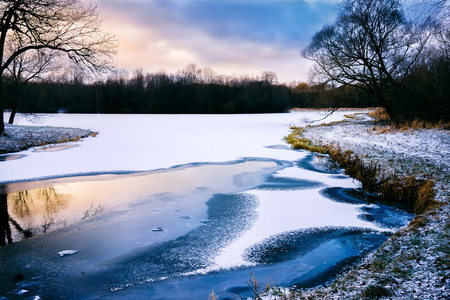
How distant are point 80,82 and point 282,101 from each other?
191 ft

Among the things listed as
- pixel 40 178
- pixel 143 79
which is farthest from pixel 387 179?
pixel 143 79

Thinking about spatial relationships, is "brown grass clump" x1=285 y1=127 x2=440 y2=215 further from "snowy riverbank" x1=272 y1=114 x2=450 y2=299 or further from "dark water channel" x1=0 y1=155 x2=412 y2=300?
"dark water channel" x1=0 y1=155 x2=412 y2=300

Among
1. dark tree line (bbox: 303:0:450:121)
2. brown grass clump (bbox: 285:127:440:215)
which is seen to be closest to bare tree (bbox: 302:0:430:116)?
dark tree line (bbox: 303:0:450:121)

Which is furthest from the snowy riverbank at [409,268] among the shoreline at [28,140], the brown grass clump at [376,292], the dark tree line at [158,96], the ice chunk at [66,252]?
the dark tree line at [158,96]

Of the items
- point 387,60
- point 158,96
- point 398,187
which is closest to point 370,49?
point 387,60

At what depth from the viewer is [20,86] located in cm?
2380

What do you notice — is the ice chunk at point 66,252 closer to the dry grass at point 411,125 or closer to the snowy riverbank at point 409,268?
the snowy riverbank at point 409,268

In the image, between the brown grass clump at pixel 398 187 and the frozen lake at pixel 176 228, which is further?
the brown grass clump at pixel 398 187

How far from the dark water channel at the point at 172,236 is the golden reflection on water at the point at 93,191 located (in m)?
0.03

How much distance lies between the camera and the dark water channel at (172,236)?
12.1ft

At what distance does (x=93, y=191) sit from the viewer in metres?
7.63

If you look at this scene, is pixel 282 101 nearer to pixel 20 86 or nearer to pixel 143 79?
pixel 143 79

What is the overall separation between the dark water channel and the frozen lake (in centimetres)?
2

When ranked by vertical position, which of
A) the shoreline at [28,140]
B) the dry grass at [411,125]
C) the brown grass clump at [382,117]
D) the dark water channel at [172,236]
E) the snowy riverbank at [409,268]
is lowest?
the dark water channel at [172,236]
